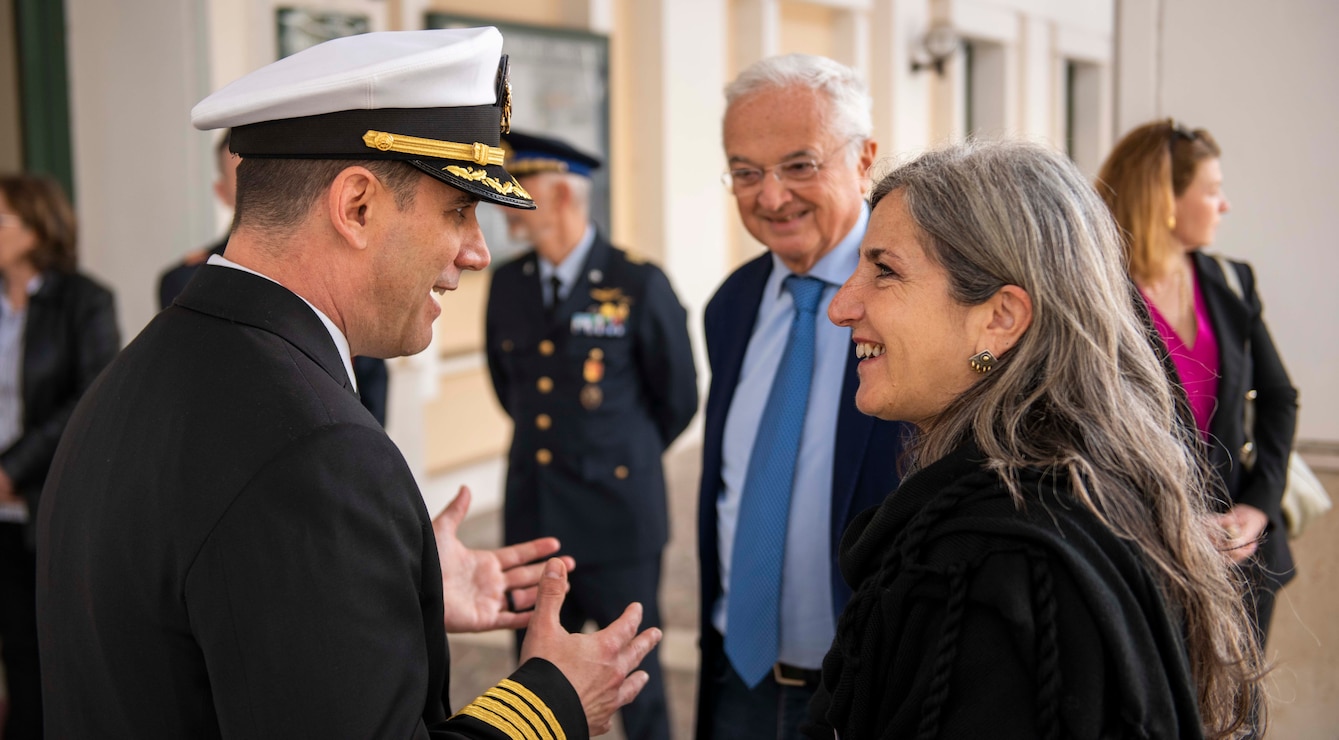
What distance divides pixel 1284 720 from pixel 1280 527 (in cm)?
121

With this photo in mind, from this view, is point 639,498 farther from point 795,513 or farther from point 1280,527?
point 1280,527

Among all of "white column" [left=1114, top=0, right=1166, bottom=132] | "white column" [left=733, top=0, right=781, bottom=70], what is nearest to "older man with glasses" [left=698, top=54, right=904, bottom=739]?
"white column" [left=1114, top=0, right=1166, bottom=132]

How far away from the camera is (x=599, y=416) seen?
12.5ft

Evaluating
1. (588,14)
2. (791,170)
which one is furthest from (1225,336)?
(588,14)

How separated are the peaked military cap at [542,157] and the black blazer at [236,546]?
2.60 meters

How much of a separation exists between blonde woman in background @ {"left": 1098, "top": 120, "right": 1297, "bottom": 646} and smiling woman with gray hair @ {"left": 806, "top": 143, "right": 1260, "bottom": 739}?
1.44m

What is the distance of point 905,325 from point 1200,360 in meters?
1.68

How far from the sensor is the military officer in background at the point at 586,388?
12.3 feet

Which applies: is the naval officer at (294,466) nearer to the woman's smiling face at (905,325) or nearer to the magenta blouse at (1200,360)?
the woman's smiling face at (905,325)

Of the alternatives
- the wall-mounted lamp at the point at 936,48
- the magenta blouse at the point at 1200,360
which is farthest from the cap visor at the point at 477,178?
the wall-mounted lamp at the point at 936,48

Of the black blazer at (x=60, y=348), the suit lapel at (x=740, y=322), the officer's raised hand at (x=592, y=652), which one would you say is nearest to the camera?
the officer's raised hand at (x=592, y=652)

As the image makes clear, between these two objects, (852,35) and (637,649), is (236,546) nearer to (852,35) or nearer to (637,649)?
(637,649)

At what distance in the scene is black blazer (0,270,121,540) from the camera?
3.64 m

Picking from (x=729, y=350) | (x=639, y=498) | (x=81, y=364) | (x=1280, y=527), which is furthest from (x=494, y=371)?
(x=1280, y=527)
